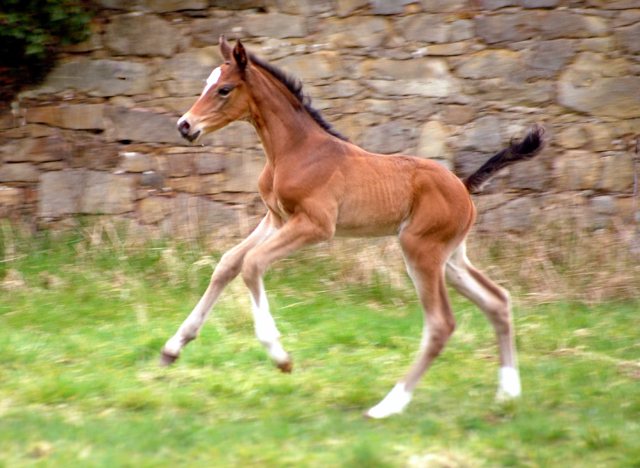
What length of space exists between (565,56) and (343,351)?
3.90 meters

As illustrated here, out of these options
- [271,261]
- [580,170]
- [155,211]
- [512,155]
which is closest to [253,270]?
[271,261]

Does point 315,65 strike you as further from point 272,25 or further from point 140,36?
point 140,36

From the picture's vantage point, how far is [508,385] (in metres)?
3.98

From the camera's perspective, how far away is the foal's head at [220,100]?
400 cm

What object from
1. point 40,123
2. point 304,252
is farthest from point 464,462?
point 40,123

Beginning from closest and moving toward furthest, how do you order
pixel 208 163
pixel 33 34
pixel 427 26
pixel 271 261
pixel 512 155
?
pixel 271 261, pixel 512 155, pixel 33 34, pixel 427 26, pixel 208 163

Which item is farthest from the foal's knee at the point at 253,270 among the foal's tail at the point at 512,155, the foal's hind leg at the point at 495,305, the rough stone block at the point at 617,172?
the rough stone block at the point at 617,172

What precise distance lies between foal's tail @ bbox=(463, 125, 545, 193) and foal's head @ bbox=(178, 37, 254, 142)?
146 cm

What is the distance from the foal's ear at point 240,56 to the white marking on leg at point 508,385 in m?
2.25

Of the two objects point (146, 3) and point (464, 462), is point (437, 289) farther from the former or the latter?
point (146, 3)

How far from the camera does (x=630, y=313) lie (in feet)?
18.8

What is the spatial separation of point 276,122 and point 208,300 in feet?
3.59

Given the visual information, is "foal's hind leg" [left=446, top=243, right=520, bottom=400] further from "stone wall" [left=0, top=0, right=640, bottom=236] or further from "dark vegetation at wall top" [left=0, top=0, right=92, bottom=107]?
"dark vegetation at wall top" [left=0, top=0, right=92, bottom=107]

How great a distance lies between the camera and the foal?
385 centimetres
